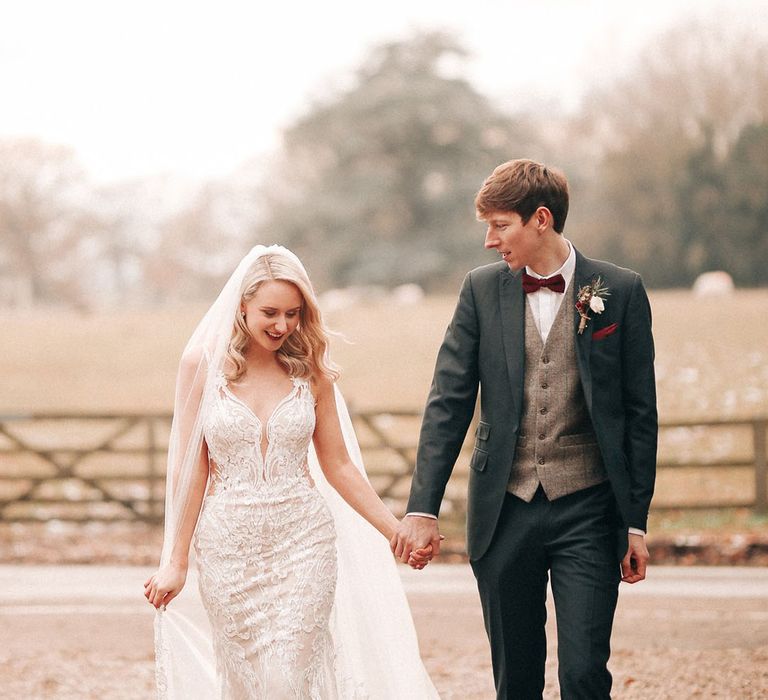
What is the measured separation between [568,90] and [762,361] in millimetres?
3884

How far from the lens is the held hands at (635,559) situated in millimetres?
3793

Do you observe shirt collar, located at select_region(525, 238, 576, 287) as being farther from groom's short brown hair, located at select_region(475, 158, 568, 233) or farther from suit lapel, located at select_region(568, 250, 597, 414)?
groom's short brown hair, located at select_region(475, 158, 568, 233)

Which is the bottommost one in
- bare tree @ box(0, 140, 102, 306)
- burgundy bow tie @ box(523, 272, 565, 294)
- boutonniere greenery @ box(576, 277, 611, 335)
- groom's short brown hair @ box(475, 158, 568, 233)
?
boutonniere greenery @ box(576, 277, 611, 335)

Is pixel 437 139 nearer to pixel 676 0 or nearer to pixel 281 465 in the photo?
pixel 676 0

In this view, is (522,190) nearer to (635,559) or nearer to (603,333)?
(603,333)

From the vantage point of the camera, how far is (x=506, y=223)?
3.83 m

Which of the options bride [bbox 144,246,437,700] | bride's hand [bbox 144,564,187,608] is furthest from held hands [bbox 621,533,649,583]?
bride's hand [bbox 144,564,187,608]

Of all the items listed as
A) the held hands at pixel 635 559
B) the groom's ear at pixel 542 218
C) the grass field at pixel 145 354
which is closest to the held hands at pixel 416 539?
the held hands at pixel 635 559

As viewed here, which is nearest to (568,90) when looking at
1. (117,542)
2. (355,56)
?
(355,56)

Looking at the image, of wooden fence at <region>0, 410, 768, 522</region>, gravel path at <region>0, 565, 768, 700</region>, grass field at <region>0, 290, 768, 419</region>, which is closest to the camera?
gravel path at <region>0, 565, 768, 700</region>

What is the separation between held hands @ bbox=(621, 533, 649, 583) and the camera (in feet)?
12.4

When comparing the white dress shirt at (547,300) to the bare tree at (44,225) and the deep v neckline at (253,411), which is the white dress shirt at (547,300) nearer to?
A: the deep v neckline at (253,411)

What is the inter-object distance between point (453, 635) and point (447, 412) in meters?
3.47

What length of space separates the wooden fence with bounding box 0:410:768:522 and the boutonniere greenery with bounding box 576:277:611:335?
660 cm
